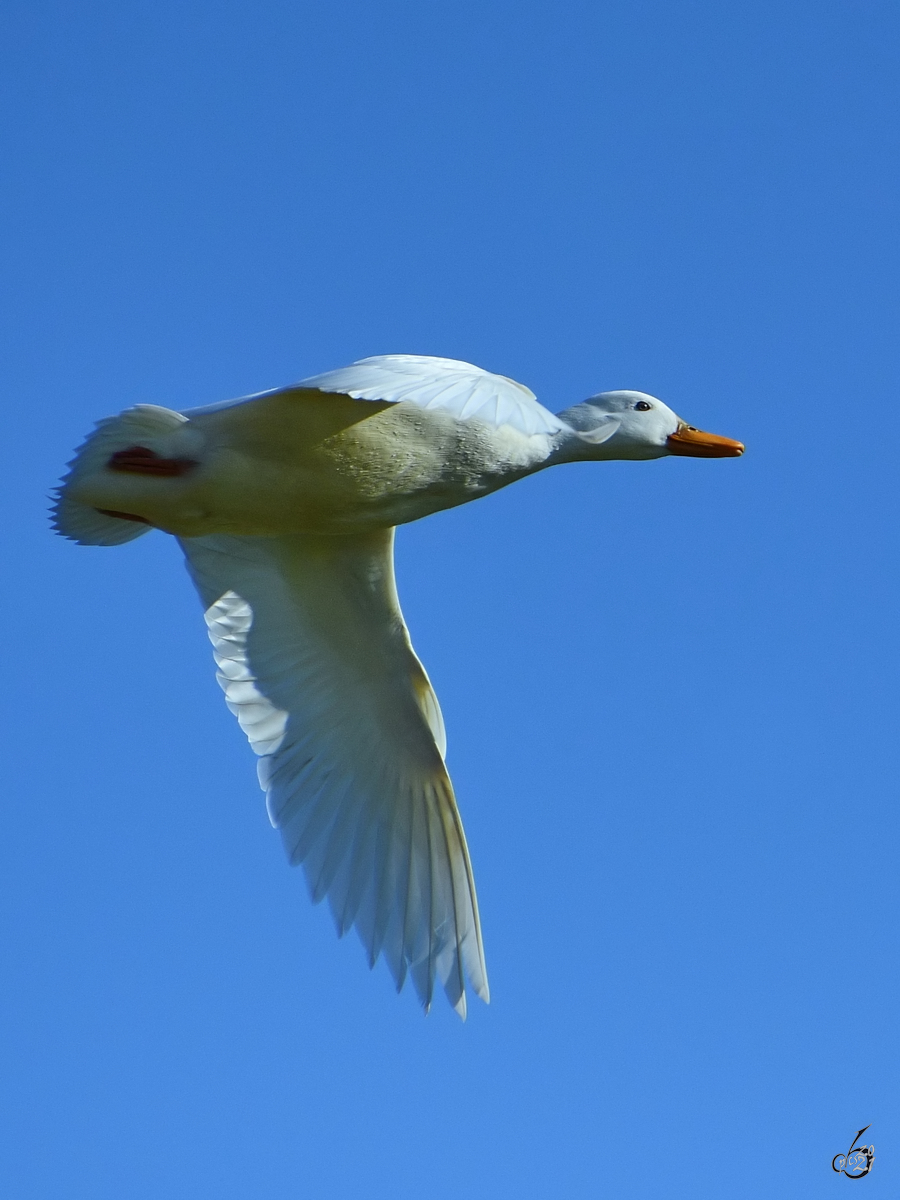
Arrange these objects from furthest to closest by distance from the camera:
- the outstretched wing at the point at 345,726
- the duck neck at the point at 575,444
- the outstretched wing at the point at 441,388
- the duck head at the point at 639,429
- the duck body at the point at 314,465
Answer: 1. the outstretched wing at the point at 345,726
2. the duck head at the point at 639,429
3. the duck neck at the point at 575,444
4. the duck body at the point at 314,465
5. the outstretched wing at the point at 441,388

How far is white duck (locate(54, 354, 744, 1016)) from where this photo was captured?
752 cm

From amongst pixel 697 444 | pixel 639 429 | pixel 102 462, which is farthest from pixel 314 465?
pixel 697 444

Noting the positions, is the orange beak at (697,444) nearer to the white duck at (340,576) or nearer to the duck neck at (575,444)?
the white duck at (340,576)

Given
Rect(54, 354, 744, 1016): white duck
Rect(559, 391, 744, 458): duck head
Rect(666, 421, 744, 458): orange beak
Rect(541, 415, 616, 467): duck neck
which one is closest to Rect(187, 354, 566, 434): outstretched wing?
Rect(54, 354, 744, 1016): white duck

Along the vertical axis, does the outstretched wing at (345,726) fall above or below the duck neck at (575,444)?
below

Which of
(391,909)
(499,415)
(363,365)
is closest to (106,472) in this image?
(363,365)

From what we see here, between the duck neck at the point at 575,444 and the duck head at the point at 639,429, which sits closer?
the duck neck at the point at 575,444

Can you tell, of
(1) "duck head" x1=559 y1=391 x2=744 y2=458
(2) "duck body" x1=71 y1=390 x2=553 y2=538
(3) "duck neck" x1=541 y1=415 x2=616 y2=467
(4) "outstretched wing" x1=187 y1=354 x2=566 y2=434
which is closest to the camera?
(4) "outstretched wing" x1=187 y1=354 x2=566 y2=434

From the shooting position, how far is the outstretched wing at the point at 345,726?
853 centimetres

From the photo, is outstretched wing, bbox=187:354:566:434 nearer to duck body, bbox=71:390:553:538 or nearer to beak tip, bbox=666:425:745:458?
duck body, bbox=71:390:553:538

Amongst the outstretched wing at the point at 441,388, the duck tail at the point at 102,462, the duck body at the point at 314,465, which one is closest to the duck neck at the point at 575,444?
the duck body at the point at 314,465

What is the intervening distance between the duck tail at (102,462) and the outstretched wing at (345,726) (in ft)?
1.98

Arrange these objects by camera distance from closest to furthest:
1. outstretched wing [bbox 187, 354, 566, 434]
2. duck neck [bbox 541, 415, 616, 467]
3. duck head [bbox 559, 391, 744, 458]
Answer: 1. outstretched wing [bbox 187, 354, 566, 434]
2. duck neck [bbox 541, 415, 616, 467]
3. duck head [bbox 559, 391, 744, 458]

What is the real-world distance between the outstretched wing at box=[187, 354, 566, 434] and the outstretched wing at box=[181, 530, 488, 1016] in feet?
5.13
